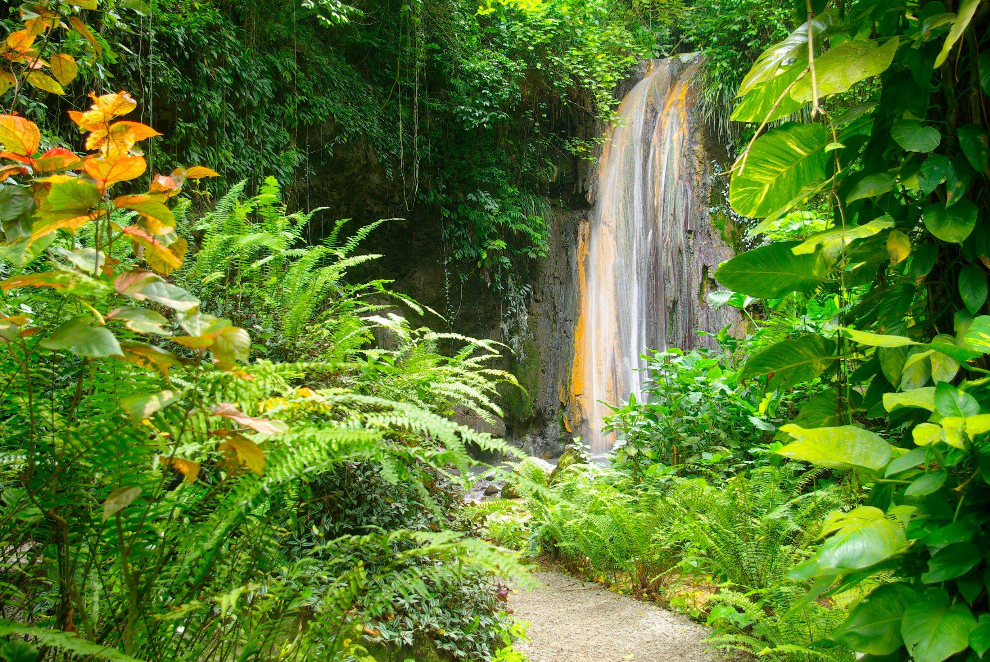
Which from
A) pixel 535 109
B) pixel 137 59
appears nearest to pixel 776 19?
pixel 535 109

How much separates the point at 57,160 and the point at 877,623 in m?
1.51

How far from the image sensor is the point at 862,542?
0.71m

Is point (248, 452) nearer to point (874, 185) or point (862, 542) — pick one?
point (862, 542)

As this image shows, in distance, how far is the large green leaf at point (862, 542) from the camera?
0.70 metres

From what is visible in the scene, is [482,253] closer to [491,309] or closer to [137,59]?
[491,309]

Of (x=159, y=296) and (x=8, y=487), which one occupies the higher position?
(x=159, y=296)

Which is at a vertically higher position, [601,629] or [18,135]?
[18,135]

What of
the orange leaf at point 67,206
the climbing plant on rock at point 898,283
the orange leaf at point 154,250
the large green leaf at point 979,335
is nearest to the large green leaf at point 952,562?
the climbing plant on rock at point 898,283

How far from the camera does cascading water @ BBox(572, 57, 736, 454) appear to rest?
889cm

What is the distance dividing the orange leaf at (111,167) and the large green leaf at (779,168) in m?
1.02

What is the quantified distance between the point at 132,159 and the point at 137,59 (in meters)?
4.72

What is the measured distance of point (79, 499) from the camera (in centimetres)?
98

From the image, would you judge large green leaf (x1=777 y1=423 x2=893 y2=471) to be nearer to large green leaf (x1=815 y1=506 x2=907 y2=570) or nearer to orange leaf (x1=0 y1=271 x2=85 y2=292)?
large green leaf (x1=815 y1=506 x2=907 y2=570)

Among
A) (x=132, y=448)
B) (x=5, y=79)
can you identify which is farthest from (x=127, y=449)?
(x=5, y=79)
